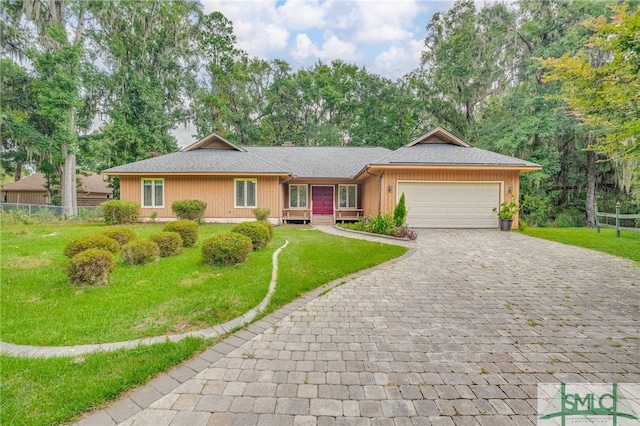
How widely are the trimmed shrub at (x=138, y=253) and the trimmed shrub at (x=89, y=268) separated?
3.10 ft

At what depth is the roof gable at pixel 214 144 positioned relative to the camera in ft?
52.8

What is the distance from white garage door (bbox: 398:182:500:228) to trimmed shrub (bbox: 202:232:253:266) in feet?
28.0

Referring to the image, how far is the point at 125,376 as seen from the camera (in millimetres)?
2420

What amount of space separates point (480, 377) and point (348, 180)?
548 inches

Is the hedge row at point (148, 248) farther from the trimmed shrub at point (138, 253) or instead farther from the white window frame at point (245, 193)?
the white window frame at point (245, 193)

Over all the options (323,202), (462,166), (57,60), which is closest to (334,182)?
(323,202)

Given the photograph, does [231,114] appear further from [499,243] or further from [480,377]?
[480,377]

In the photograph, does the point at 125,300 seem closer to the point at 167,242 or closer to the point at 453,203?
the point at 167,242

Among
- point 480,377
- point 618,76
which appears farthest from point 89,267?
point 618,76

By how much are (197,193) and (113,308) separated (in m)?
11.1

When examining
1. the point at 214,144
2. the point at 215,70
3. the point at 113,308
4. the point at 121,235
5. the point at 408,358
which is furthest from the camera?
the point at 215,70

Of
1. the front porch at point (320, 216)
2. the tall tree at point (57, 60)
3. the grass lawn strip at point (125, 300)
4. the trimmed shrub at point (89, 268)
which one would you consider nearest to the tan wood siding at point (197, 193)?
the front porch at point (320, 216)

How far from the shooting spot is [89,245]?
5422 millimetres

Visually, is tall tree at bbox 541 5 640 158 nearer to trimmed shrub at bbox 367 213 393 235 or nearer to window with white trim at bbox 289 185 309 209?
trimmed shrub at bbox 367 213 393 235
